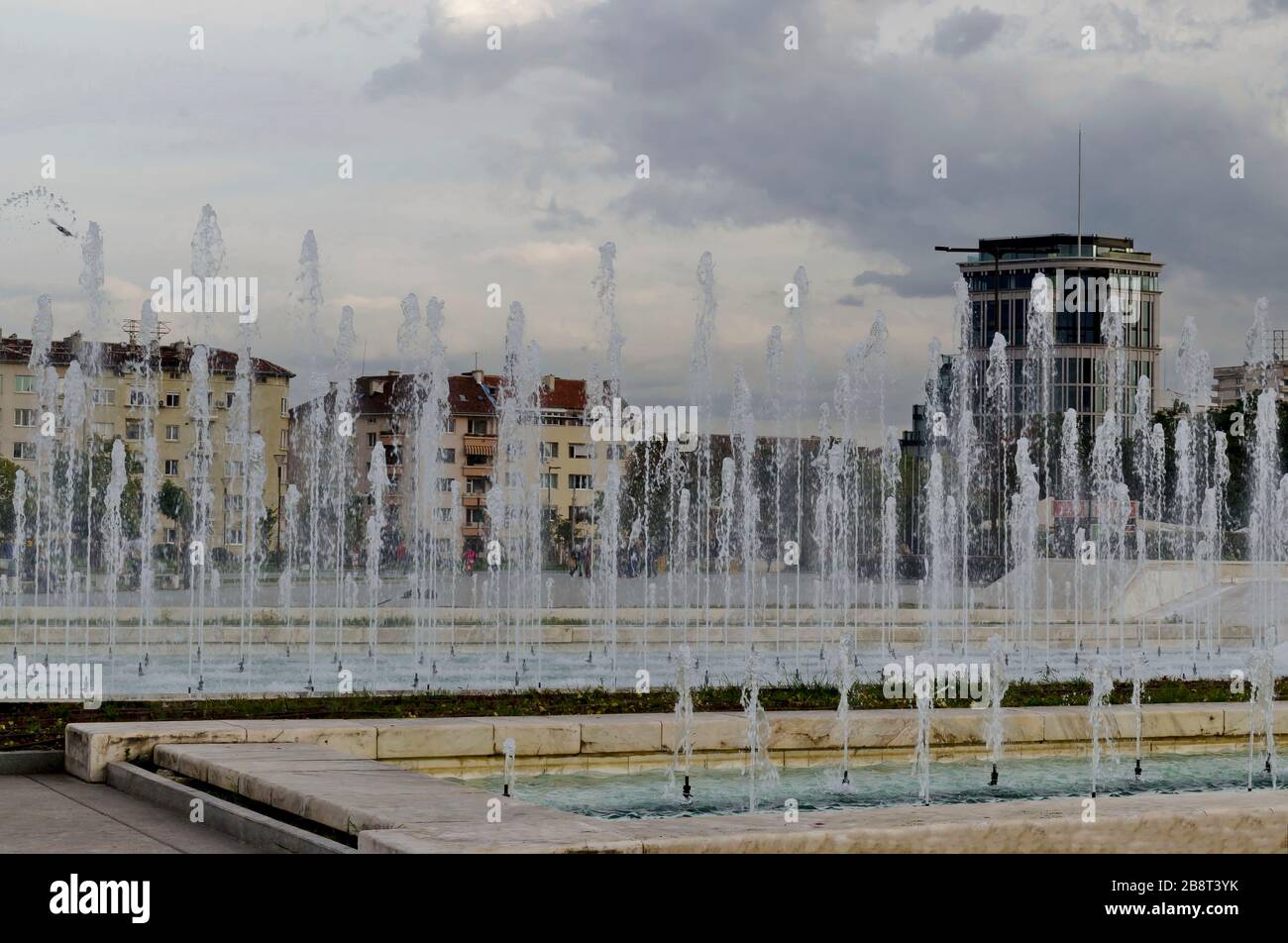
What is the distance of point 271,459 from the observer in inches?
4031

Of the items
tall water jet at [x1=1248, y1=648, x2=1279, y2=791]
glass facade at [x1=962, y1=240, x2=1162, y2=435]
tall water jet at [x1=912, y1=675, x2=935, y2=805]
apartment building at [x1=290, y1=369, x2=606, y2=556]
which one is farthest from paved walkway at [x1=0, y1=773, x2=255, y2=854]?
glass facade at [x1=962, y1=240, x2=1162, y2=435]

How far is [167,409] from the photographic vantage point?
9519 cm

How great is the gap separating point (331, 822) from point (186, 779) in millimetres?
1991

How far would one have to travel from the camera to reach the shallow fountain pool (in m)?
9.38

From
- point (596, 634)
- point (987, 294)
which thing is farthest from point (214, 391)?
point (596, 634)

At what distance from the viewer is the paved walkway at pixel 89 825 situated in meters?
7.49

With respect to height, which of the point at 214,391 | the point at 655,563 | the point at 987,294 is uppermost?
the point at 987,294

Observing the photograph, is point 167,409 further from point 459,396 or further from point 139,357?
point 459,396

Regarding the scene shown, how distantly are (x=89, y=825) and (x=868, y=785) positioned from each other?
4357 millimetres

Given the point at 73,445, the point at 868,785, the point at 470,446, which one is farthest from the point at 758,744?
the point at 470,446

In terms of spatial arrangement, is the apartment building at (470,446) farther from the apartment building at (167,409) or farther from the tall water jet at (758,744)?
the tall water jet at (758,744)

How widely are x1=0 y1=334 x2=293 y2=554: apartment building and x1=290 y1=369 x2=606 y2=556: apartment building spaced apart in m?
4.49

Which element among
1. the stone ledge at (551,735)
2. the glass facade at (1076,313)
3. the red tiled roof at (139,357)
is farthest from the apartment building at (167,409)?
the stone ledge at (551,735)
